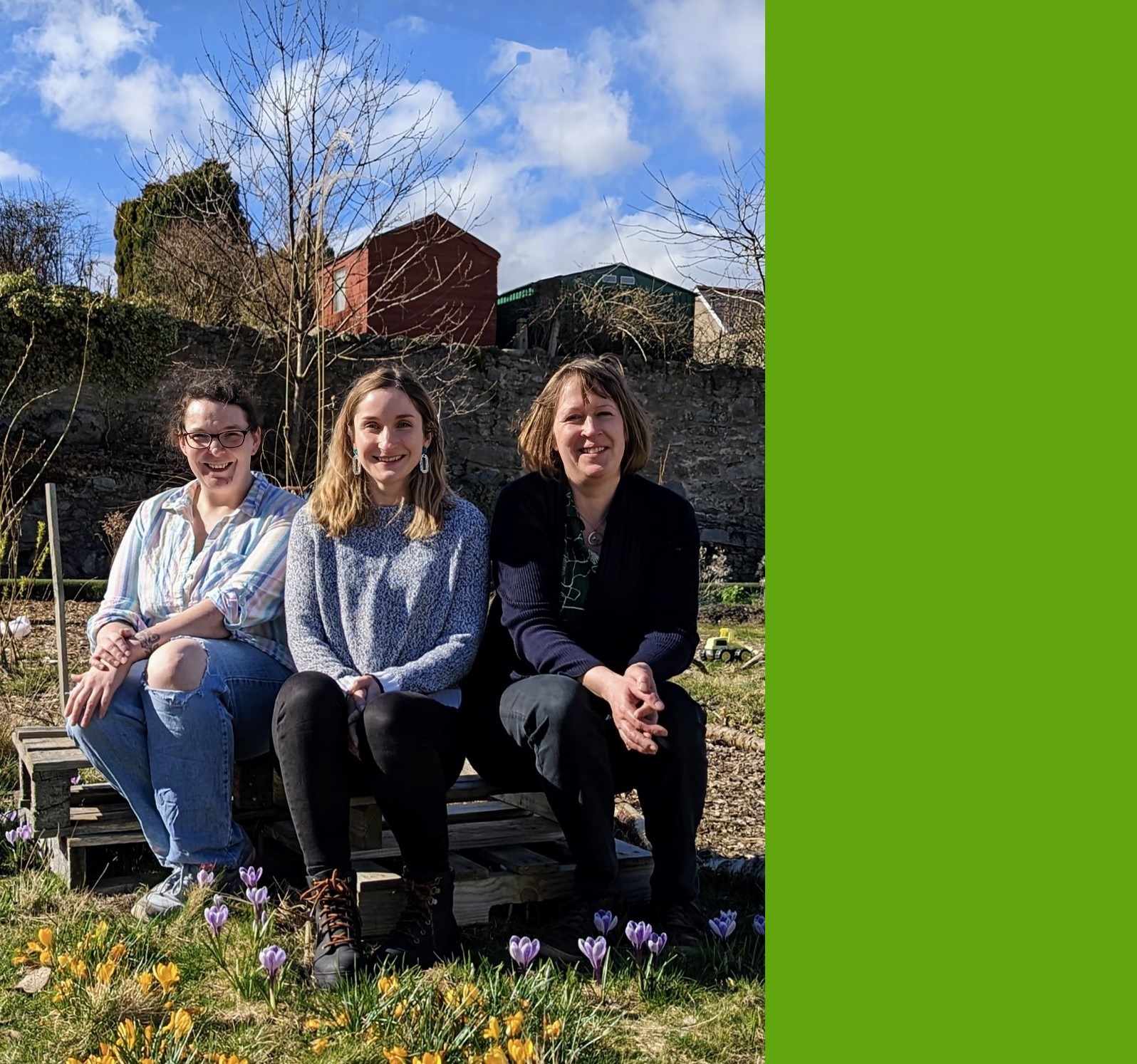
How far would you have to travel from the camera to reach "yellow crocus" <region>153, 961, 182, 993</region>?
1989 millimetres

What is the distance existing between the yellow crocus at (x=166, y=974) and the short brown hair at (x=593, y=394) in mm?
1324

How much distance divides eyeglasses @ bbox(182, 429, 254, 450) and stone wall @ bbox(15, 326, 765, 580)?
716 centimetres

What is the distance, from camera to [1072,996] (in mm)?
695

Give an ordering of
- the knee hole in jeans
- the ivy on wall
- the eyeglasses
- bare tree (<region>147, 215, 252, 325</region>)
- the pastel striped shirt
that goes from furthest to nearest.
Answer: the ivy on wall
bare tree (<region>147, 215, 252, 325</region>)
the eyeglasses
the pastel striped shirt
the knee hole in jeans

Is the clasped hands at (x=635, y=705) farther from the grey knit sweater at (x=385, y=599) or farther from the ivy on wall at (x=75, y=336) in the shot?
the ivy on wall at (x=75, y=336)

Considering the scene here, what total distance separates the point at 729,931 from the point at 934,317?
6.24ft

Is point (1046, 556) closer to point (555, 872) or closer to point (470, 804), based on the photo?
point (555, 872)

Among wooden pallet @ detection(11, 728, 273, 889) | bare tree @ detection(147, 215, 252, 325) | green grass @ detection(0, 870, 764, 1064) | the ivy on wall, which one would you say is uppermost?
bare tree @ detection(147, 215, 252, 325)

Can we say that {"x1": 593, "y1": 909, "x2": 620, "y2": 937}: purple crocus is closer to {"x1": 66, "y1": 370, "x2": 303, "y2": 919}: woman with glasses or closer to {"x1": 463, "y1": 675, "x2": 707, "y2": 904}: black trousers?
{"x1": 463, "y1": 675, "x2": 707, "y2": 904}: black trousers

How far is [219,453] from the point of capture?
293 cm

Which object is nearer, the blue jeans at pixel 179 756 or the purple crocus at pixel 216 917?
the purple crocus at pixel 216 917

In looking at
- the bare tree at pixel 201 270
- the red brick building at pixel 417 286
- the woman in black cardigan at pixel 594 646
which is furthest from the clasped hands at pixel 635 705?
the bare tree at pixel 201 270

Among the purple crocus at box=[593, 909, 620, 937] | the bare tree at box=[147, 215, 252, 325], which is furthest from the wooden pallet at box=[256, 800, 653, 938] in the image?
the bare tree at box=[147, 215, 252, 325]

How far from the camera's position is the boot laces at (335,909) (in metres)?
2.27
